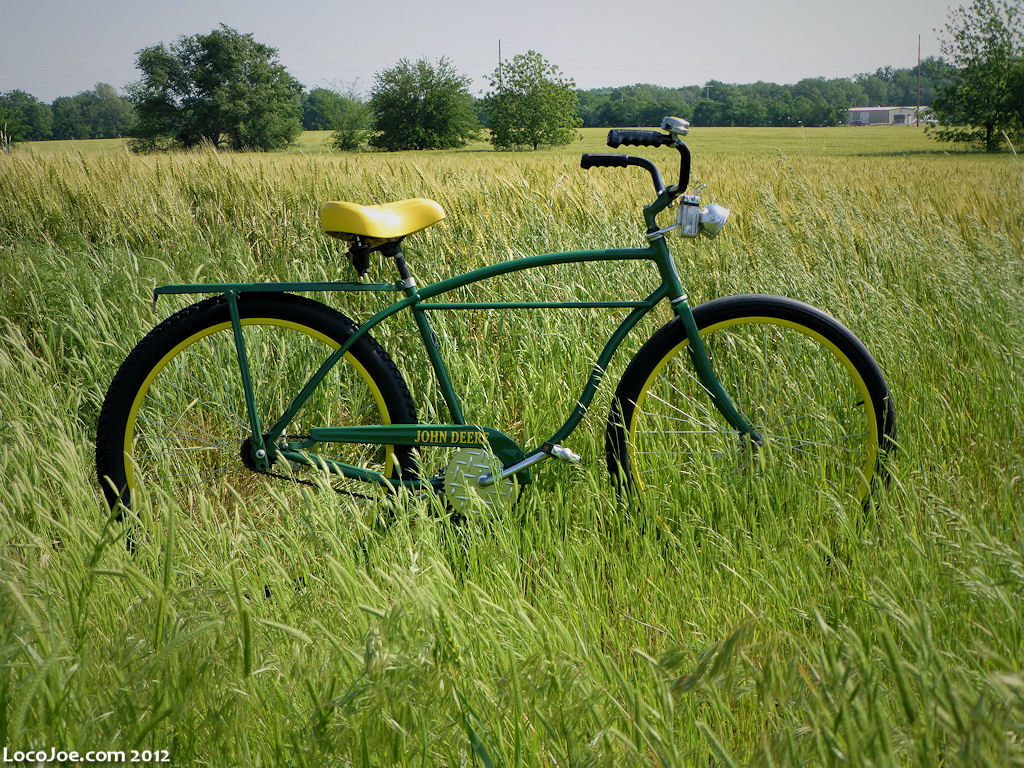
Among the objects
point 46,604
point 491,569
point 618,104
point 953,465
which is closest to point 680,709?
point 491,569

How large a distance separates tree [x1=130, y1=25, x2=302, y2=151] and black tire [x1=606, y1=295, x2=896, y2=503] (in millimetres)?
58963

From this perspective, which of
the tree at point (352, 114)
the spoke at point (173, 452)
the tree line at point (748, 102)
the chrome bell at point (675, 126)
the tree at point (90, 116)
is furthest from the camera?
the tree line at point (748, 102)

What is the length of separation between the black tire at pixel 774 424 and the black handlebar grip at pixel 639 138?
1.59ft

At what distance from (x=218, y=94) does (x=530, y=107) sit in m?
25.6

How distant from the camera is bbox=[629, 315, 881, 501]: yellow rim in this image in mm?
2064

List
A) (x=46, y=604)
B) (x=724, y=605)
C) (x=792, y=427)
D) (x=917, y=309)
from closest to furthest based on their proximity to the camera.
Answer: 1. (x=46, y=604)
2. (x=724, y=605)
3. (x=792, y=427)
4. (x=917, y=309)

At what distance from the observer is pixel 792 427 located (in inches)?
92.7

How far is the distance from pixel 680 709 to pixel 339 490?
1.31 m

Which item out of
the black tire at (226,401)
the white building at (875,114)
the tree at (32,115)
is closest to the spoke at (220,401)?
the black tire at (226,401)

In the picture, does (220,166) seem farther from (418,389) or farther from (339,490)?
(339,490)

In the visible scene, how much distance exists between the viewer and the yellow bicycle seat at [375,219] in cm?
199

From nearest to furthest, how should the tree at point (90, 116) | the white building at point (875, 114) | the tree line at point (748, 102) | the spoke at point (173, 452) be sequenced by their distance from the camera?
the spoke at point (173, 452), the tree at point (90, 116), the tree line at point (748, 102), the white building at point (875, 114)

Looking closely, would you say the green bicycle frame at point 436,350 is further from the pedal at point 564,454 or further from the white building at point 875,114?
the white building at point 875,114

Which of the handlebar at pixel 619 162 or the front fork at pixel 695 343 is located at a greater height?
the handlebar at pixel 619 162
